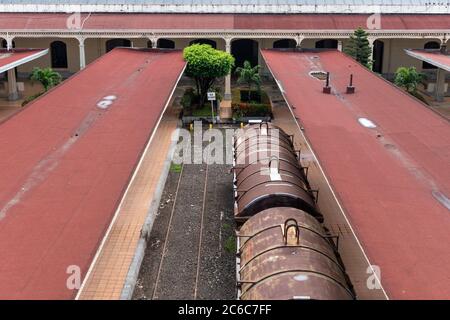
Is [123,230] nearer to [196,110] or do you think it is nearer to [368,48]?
[196,110]

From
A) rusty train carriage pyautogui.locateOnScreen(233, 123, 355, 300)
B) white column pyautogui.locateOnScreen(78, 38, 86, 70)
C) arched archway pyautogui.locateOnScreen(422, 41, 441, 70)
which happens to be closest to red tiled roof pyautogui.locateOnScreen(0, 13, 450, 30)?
white column pyautogui.locateOnScreen(78, 38, 86, 70)

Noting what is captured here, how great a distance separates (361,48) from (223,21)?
8.56 metres

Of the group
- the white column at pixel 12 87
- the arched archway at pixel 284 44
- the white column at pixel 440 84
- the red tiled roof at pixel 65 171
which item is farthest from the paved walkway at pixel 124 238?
the white column at pixel 440 84

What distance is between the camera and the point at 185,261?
52.9 feet

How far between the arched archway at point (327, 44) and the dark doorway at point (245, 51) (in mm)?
4131

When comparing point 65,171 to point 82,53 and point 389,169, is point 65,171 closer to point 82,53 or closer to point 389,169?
point 389,169

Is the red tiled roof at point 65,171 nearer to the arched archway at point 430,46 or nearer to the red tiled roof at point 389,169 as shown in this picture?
the red tiled roof at point 389,169

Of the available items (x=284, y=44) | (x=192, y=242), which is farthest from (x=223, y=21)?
(x=192, y=242)

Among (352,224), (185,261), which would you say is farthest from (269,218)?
(185,261)

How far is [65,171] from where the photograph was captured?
15.6 metres

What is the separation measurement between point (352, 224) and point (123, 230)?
7.70 metres

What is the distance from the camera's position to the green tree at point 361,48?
32938 millimetres

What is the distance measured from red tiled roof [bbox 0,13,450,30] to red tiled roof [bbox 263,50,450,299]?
932 cm

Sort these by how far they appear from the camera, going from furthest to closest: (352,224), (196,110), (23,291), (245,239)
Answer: (196,110)
(245,239)
(352,224)
(23,291)
